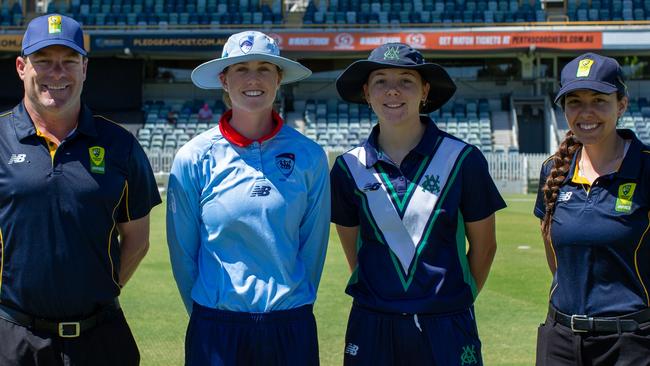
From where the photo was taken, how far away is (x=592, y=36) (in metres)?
33.9

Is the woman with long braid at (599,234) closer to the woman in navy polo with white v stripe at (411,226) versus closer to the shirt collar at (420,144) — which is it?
the woman in navy polo with white v stripe at (411,226)

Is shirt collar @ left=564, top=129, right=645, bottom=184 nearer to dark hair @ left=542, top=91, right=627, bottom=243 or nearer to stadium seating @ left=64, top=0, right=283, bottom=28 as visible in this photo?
dark hair @ left=542, top=91, right=627, bottom=243

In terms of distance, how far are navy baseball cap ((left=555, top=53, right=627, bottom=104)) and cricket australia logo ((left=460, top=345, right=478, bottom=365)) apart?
1316 millimetres

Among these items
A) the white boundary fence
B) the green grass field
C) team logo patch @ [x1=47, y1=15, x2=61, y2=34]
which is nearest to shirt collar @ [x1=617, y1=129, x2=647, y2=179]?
team logo patch @ [x1=47, y1=15, x2=61, y2=34]

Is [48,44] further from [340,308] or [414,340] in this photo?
[340,308]

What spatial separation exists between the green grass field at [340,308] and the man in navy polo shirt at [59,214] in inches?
111

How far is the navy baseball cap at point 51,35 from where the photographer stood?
12.6ft

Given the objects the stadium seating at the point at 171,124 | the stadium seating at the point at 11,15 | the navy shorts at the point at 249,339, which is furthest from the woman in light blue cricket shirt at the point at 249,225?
the stadium seating at the point at 11,15

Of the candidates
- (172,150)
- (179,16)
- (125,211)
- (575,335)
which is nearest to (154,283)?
(125,211)

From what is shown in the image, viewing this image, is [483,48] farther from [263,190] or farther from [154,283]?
[263,190]

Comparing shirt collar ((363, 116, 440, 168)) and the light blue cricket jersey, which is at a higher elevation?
shirt collar ((363, 116, 440, 168))

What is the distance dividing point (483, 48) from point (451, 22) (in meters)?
2.72

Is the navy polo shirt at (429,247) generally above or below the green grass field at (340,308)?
above

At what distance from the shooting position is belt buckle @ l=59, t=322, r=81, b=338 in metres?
A: 3.78
